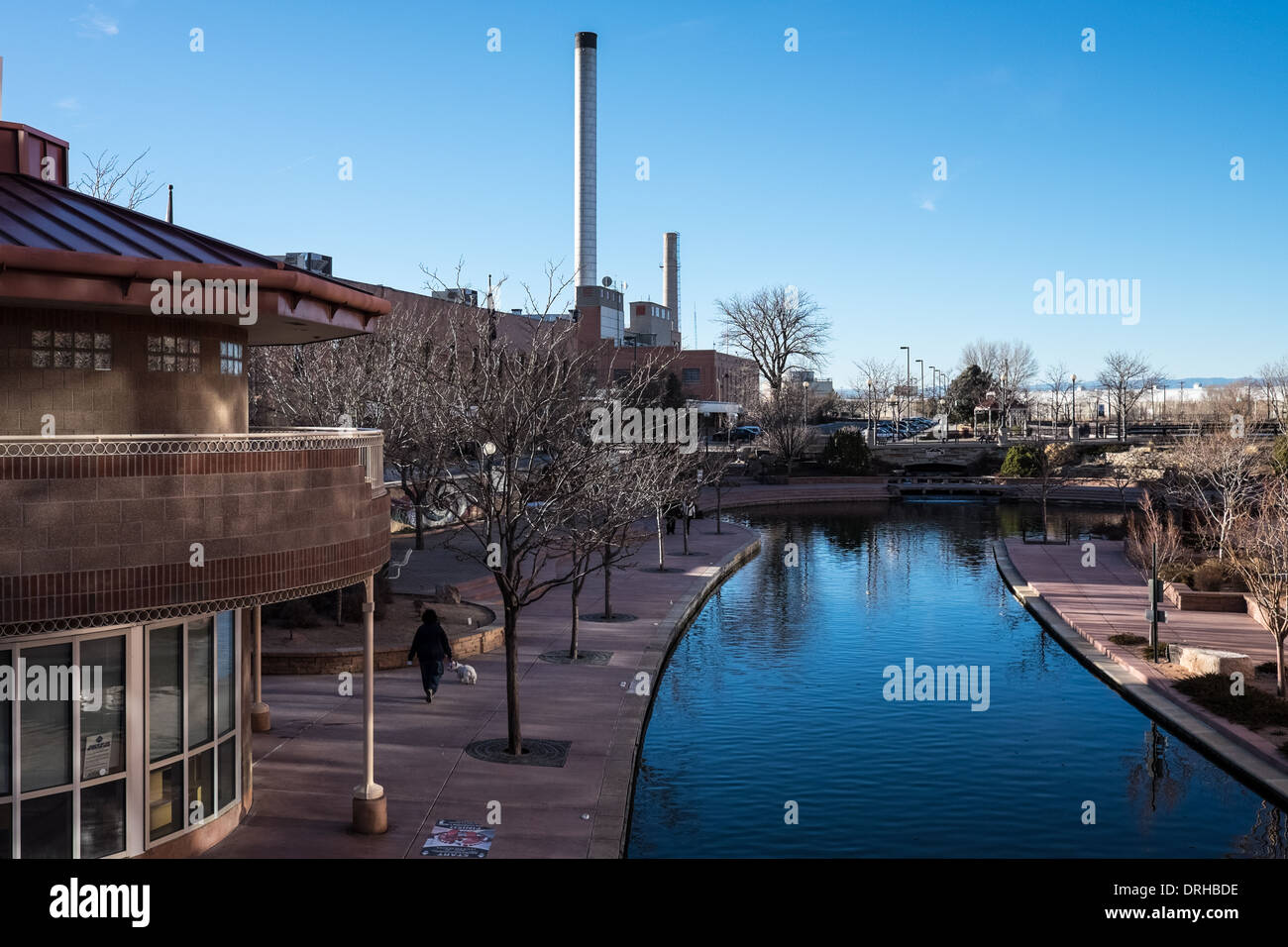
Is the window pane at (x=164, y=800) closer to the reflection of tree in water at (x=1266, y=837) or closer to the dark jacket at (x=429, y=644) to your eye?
the dark jacket at (x=429, y=644)

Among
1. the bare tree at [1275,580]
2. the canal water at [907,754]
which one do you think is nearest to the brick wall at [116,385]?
the canal water at [907,754]

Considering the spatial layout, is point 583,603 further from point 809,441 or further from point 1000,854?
point 809,441

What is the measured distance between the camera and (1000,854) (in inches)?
532

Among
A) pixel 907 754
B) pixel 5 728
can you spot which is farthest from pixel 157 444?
pixel 907 754

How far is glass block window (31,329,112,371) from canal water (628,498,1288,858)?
829 centimetres

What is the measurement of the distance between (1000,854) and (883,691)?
7.59 m

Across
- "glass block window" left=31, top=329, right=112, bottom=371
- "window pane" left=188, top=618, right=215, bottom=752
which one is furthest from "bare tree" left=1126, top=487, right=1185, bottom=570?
"glass block window" left=31, top=329, right=112, bottom=371

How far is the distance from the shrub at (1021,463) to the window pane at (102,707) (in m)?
64.4

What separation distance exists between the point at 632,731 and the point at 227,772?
255 inches

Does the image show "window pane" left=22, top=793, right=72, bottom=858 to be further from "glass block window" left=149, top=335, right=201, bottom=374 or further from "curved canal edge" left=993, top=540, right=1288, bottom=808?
"curved canal edge" left=993, top=540, right=1288, bottom=808

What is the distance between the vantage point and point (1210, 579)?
28781 millimetres
